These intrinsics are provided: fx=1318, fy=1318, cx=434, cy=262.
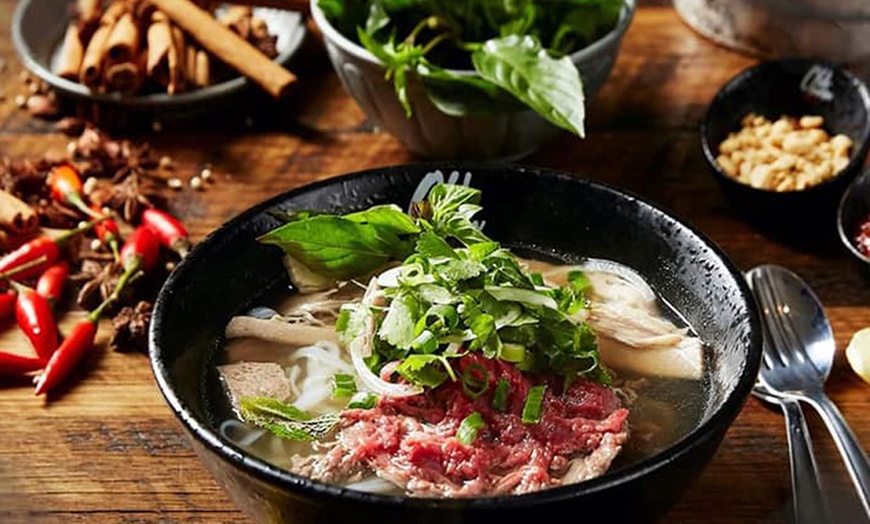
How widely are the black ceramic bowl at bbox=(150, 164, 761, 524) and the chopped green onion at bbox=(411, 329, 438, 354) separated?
0.98ft

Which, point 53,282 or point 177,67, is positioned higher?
point 177,67

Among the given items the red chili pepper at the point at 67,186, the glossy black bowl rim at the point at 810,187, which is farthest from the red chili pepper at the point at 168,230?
the glossy black bowl rim at the point at 810,187

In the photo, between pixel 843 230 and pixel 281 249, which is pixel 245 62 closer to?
pixel 281 249

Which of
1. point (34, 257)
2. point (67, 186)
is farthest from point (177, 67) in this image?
point (34, 257)

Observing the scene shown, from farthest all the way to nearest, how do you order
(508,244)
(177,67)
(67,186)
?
(177,67) < (67,186) < (508,244)

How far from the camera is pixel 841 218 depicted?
8.58 feet

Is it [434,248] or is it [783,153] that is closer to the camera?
[434,248]

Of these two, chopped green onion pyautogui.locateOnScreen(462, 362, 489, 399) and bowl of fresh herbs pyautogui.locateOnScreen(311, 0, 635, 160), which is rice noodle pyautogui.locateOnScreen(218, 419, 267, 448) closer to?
chopped green onion pyautogui.locateOnScreen(462, 362, 489, 399)

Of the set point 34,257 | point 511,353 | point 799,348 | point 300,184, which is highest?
point 511,353

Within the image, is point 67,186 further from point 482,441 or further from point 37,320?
point 482,441

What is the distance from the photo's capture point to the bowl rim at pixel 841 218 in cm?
253

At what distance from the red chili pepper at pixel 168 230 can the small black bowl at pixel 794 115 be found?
112 centimetres

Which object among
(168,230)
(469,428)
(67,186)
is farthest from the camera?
(67,186)

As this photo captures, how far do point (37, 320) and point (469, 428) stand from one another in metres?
1.02
